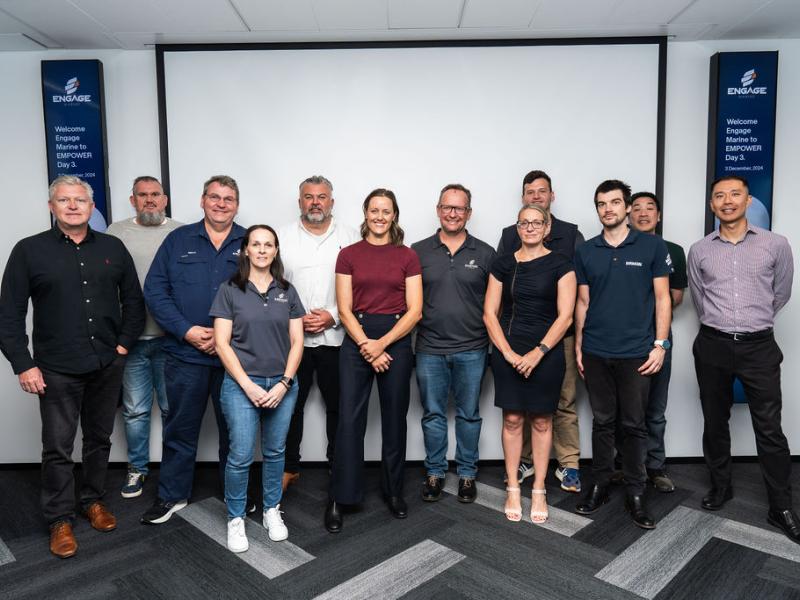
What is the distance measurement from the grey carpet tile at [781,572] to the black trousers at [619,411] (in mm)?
563

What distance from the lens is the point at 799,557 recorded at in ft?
7.49

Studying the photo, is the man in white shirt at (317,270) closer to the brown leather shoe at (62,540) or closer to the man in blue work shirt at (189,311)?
the man in blue work shirt at (189,311)

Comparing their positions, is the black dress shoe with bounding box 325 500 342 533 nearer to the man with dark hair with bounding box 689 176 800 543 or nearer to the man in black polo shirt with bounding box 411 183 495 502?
the man in black polo shirt with bounding box 411 183 495 502

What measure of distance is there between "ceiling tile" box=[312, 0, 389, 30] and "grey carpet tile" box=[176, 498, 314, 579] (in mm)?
2646

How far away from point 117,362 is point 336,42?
221cm

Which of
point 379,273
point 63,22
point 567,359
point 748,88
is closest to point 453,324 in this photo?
point 379,273

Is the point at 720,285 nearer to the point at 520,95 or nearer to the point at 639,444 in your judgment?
the point at 639,444

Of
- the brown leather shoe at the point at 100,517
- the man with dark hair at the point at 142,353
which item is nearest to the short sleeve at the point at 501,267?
the man with dark hair at the point at 142,353

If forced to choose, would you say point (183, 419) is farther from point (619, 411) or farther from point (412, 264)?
point (619, 411)

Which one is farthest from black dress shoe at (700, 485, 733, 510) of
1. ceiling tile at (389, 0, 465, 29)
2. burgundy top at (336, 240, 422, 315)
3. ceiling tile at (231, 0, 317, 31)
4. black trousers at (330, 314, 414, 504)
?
ceiling tile at (231, 0, 317, 31)

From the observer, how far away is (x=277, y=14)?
2.84 metres

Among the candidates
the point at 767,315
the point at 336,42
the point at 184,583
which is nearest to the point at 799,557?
the point at 767,315

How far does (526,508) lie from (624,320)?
1.10 meters

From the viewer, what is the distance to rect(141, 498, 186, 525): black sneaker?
103 inches
